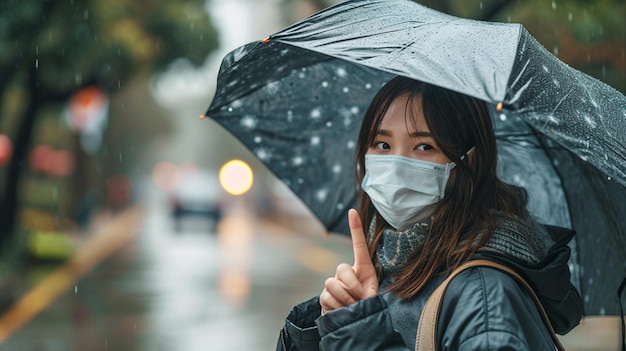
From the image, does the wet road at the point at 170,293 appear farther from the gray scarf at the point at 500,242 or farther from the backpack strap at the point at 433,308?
the backpack strap at the point at 433,308

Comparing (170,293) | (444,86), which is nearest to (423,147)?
(444,86)

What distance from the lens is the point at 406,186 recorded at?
2.31m

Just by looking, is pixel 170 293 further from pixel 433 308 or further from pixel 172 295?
pixel 433 308

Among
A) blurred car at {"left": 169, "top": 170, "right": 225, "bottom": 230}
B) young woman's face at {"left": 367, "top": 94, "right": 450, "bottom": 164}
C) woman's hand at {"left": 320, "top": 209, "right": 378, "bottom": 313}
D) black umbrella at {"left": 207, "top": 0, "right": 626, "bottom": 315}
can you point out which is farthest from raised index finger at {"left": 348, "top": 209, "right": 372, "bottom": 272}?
blurred car at {"left": 169, "top": 170, "right": 225, "bottom": 230}

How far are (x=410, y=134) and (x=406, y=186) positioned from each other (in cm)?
14

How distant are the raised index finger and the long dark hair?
0.34 feet

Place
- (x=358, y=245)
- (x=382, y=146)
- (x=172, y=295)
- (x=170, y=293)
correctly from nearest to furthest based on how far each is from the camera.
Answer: (x=358, y=245) → (x=382, y=146) → (x=172, y=295) → (x=170, y=293)

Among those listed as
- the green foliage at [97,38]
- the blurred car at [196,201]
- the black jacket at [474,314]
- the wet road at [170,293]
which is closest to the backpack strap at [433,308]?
the black jacket at [474,314]

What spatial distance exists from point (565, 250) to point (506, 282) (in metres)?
0.33

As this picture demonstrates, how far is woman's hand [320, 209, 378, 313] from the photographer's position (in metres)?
2.20

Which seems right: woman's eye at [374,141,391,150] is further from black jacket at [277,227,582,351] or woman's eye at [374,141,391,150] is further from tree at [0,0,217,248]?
tree at [0,0,217,248]

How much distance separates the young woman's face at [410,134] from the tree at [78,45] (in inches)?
456

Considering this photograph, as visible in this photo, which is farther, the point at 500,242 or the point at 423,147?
the point at 423,147

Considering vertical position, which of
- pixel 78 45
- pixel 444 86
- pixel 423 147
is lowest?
pixel 423 147
